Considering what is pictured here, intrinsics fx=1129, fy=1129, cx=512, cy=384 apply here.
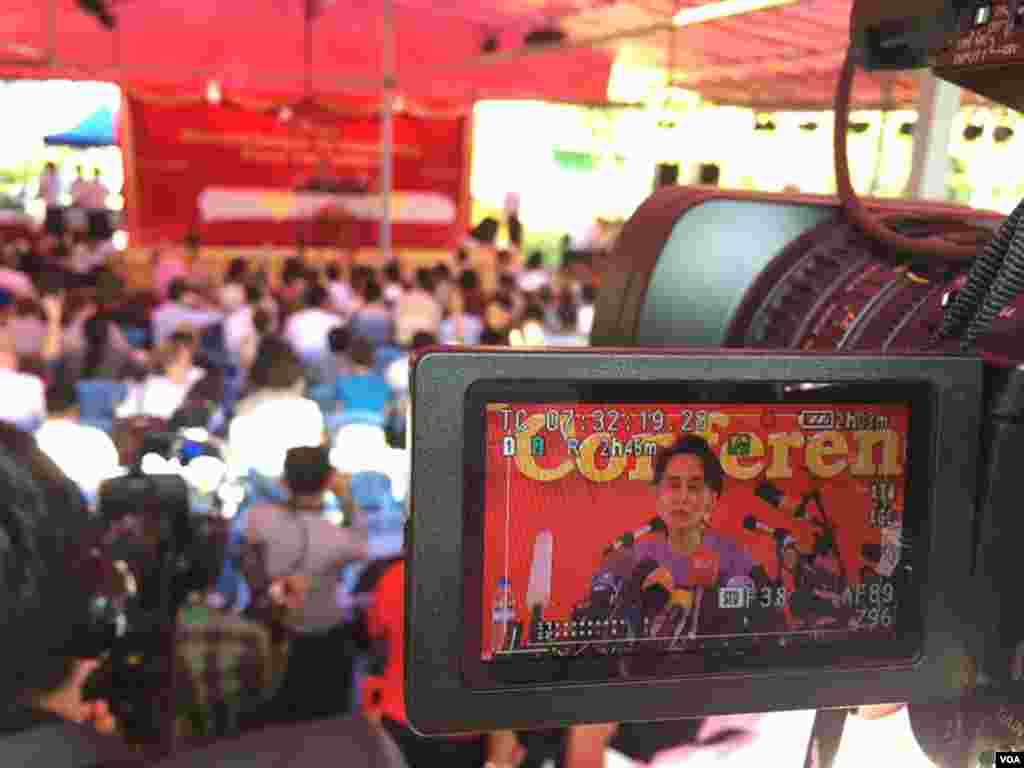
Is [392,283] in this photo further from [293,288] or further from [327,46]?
[327,46]

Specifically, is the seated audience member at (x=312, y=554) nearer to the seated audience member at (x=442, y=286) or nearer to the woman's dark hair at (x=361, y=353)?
the woman's dark hair at (x=361, y=353)

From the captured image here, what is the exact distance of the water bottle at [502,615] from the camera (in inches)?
27.2

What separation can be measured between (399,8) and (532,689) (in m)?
9.91

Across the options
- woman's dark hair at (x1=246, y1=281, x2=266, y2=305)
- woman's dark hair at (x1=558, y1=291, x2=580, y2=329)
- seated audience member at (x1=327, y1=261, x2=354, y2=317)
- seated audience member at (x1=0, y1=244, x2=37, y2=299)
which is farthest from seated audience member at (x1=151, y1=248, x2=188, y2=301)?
woman's dark hair at (x1=558, y1=291, x2=580, y2=329)

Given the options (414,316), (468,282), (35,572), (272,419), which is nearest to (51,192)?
(468,282)

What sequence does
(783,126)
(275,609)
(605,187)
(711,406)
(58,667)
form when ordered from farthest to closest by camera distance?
(605,187) < (783,126) < (275,609) < (58,667) < (711,406)

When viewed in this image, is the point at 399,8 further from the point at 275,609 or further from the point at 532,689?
the point at 532,689

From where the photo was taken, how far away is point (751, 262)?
1.24 m

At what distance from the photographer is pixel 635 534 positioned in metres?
0.71

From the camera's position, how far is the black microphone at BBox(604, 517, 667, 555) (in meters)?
0.70

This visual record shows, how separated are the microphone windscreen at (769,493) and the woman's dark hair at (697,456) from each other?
0.10ft

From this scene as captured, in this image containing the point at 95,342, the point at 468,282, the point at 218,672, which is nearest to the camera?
the point at 218,672

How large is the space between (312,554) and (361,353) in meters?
1.61

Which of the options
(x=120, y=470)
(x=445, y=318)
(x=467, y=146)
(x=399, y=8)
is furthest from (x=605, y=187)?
(x=120, y=470)
